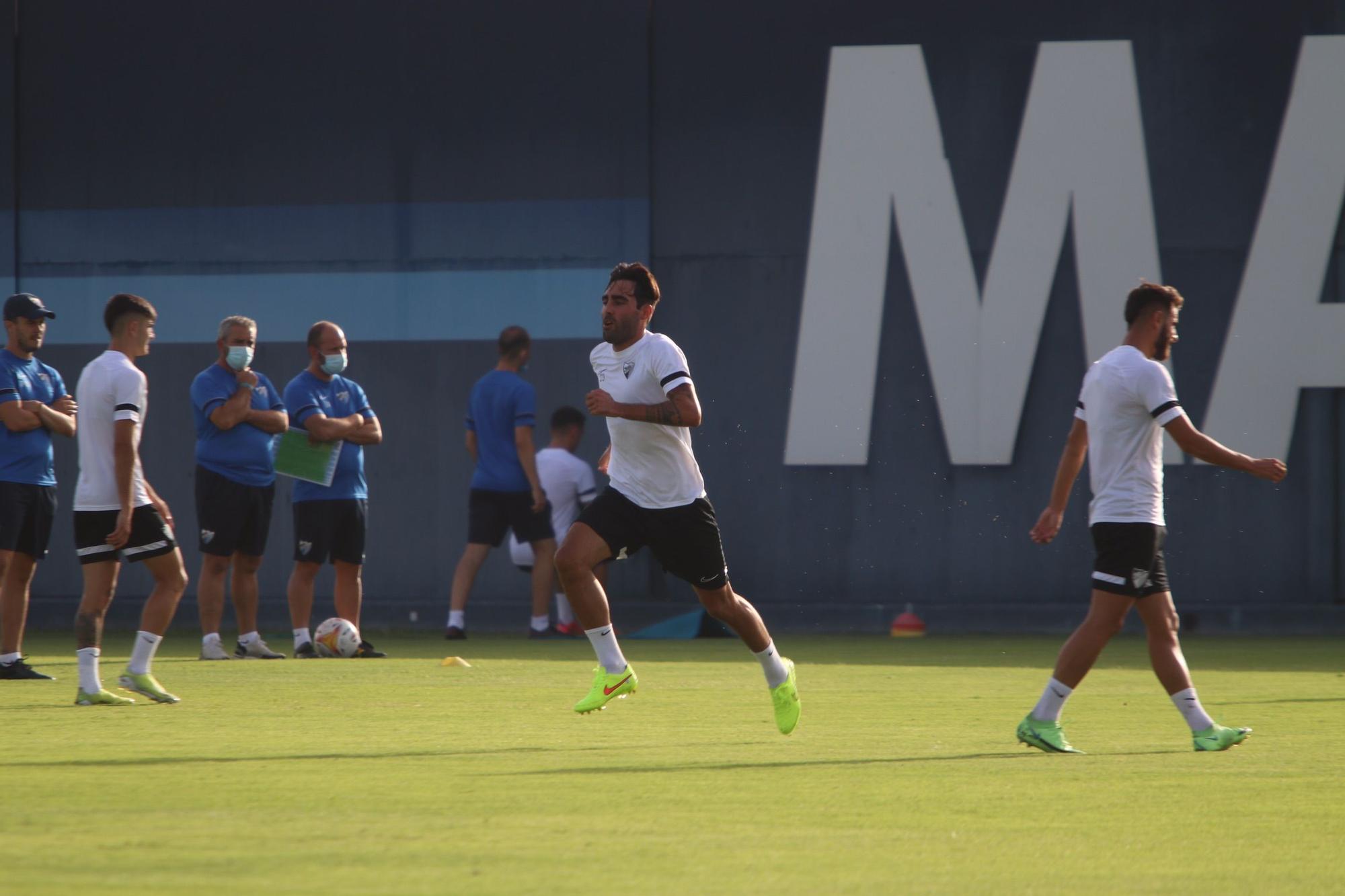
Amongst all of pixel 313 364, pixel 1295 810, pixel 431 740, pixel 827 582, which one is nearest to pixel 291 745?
pixel 431 740

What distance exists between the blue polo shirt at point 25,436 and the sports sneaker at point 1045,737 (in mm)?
6108

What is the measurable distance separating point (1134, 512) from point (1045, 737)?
38.2 inches

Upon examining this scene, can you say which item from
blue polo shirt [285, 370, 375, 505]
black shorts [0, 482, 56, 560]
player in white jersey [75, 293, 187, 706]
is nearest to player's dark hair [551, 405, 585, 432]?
blue polo shirt [285, 370, 375, 505]

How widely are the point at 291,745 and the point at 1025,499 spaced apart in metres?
9.68

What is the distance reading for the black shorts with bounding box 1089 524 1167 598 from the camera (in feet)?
23.8

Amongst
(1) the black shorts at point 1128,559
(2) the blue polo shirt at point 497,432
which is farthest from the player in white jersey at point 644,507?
(2) the blue polo shirt at point 497,432

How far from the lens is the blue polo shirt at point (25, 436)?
1041cm

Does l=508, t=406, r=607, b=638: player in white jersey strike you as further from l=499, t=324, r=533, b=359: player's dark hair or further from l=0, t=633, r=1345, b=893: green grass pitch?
l=0, t=633, r=1345, b=893: green grass pitch

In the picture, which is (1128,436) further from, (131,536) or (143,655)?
(143,655)

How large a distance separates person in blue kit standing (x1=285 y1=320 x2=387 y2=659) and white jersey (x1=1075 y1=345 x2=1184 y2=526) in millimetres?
6400

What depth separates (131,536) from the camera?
875cm

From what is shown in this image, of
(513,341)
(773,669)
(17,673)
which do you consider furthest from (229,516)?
(773,669)

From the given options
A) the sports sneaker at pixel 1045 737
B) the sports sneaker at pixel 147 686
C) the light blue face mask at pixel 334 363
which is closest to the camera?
the sports sneaker at pixel 1045 737

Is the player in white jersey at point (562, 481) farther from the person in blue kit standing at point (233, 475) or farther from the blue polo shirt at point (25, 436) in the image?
the blue polo shirt at point (25, 436)
